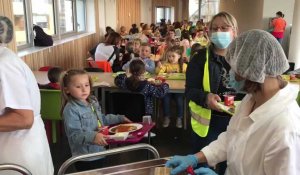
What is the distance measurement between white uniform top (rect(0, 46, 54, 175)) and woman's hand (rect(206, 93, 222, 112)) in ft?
3.40

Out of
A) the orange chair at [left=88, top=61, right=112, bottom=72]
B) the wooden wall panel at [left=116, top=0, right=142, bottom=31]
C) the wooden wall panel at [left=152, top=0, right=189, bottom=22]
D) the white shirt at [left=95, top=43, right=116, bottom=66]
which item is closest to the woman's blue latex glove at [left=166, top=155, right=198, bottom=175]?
the orange chair at [left=88, top=61, right=112, bottom=72]

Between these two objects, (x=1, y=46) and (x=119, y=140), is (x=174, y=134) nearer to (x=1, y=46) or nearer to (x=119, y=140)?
(x=119, y=140)

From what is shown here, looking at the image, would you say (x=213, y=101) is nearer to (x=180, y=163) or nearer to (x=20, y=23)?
(x=180, y=163)

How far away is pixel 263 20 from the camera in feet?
32.3

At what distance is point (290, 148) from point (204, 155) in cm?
56

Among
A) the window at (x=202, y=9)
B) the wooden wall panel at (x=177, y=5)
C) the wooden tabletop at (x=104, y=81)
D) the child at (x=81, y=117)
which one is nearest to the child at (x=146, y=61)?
the wooden tabletop at (x=104, y=81)

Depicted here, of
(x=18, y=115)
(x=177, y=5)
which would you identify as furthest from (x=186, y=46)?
(x=177, y=5)

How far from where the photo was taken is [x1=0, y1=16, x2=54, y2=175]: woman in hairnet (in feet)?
4.58

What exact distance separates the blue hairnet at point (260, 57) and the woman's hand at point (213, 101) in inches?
32.1

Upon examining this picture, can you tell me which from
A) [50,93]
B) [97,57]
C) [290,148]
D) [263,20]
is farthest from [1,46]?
[263,20]

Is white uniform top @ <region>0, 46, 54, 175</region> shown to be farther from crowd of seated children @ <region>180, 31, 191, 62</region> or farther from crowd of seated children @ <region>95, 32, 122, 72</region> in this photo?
crowd of seated children @ <region>95, 32, 122, 72</region>

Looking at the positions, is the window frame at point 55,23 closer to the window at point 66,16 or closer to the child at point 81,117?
the window at point 66,16

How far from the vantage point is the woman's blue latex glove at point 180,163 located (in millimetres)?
1424

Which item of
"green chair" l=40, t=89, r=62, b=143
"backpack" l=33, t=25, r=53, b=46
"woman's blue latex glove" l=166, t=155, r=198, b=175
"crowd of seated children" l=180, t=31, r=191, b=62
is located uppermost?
"backpack" l=33, t=25, r=53, b=46
